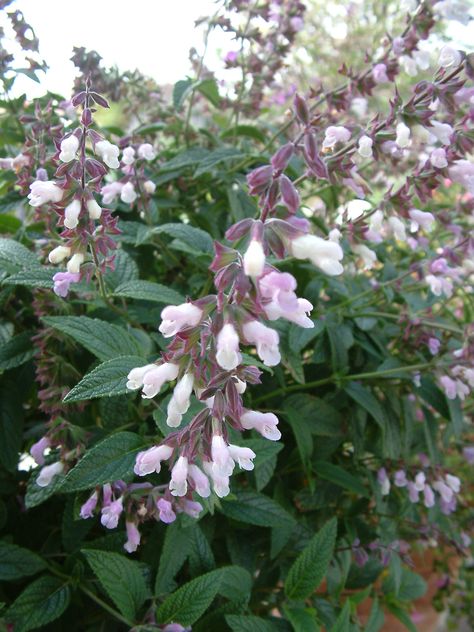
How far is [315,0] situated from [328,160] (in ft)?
12.4

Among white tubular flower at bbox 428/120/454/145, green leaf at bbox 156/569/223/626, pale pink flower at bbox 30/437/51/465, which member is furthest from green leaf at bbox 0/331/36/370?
white tubular flower at bbox 428/120/454/145

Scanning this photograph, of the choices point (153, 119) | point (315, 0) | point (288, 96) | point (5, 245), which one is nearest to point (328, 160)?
point (5, 245)

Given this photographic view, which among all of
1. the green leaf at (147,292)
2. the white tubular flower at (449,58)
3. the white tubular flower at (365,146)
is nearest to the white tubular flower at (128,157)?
the green leaf at (147,292)

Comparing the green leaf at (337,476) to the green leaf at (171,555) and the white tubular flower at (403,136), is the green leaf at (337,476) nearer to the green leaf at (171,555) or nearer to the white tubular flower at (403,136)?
the green leaf at (171,555)

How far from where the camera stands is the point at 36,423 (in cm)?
90

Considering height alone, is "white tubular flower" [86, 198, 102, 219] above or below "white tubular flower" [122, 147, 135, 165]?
below

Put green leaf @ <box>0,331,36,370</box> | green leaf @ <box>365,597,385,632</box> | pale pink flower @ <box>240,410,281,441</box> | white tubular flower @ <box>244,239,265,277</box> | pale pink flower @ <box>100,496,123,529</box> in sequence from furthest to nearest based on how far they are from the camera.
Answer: green leaf @ <box>365,597,385,632</box>, green leaf @ <box>0,331,36,370</box>, pale pink flower @ <box>100,496,123,529</box>, pale pink flower @ <box>240,410,281,441</box>, white tubular flower @ <box>244,239,265,277</box>

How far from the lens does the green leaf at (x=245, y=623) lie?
0.66 metres

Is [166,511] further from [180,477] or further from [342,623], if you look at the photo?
[342,623]

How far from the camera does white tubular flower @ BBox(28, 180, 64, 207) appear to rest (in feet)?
1.88

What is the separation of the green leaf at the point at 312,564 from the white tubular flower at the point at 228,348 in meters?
0.44

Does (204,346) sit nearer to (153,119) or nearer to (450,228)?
(450,228)

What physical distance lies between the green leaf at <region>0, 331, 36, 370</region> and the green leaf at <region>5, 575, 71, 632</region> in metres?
0.25

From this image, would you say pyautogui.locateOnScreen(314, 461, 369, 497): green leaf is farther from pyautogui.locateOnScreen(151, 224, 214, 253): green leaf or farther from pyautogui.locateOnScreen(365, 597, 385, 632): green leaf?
pyautogui.locateOnScreen(151, 224, 214, 253): green leaf
